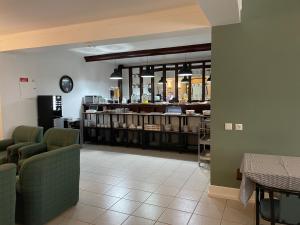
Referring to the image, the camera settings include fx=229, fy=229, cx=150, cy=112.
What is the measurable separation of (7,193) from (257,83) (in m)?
3.18

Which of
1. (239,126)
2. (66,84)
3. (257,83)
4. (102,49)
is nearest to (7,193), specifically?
(239,126)

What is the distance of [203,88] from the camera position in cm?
895

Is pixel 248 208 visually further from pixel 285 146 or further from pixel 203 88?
pixel 203 88

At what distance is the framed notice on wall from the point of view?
5443 millimetres

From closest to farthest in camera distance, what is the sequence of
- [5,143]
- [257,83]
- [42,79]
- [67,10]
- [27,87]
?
[257,83]
[67,10]
[5,143]
[27,87]
[42,79]

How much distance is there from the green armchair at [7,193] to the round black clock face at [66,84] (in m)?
4.88

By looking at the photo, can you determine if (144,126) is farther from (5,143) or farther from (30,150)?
(5,143)

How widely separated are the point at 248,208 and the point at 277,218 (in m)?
0.93

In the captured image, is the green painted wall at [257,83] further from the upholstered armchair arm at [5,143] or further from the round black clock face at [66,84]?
the round black clock face at [66,84]

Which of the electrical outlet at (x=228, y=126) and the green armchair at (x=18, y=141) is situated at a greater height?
the electrical outlet at (x=228, y=126)

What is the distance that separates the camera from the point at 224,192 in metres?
3.40

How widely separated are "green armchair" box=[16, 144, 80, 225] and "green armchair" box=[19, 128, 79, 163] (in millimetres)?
732

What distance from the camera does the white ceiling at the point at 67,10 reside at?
3.09 meters

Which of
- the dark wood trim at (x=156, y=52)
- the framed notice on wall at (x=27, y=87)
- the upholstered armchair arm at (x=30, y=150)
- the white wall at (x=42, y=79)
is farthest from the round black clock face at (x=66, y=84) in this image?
the upholstered armchair arm at (x=30, y=150)
